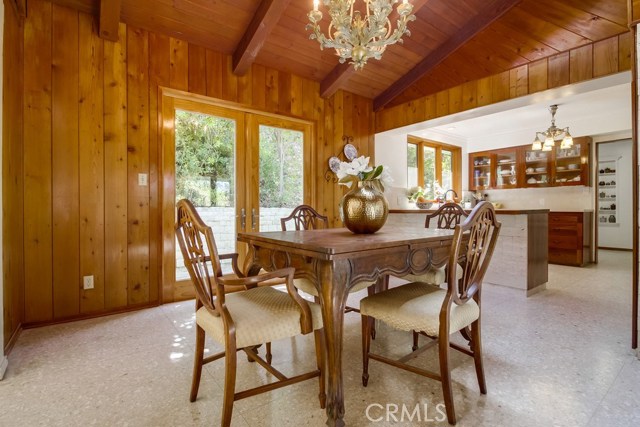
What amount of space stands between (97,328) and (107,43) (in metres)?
2.46

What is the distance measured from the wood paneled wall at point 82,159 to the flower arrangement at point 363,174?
2098mm

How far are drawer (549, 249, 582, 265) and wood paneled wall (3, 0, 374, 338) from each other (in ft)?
18.8

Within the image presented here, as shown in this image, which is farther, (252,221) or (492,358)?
(252,221)

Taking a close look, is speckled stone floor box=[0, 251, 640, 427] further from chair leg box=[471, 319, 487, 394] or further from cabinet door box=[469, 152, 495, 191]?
cabinet door box=[469, 152, 495, 191]

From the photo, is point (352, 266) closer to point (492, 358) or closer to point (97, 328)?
point (492, 358)

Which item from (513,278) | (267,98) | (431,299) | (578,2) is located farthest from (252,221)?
(578,2)

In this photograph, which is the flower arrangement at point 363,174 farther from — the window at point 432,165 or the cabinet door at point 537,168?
the cabinet door at point 537,168

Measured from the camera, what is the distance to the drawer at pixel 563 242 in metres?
4.98

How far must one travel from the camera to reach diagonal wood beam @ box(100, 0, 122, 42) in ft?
8.13

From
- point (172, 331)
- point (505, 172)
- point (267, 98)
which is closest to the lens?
point (172, 331)

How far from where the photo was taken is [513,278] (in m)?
3.51

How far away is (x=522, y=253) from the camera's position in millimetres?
3459

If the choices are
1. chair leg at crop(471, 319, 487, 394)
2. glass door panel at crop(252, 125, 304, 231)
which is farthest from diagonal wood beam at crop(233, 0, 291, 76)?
chair leg at crop(471, 319, 487, 394)

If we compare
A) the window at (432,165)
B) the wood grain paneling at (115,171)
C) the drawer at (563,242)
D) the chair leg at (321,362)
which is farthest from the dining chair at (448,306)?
the drawer at (563,242)
